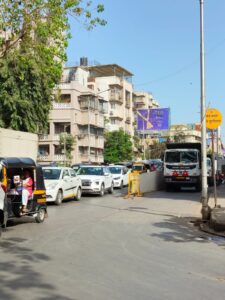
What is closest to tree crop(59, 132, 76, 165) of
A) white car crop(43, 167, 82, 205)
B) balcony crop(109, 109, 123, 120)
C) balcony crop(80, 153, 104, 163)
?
balcony crop(80, 153, 104, 163)

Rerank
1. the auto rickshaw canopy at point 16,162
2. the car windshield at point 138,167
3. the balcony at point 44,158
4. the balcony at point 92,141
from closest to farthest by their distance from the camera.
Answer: the auto rickshaw canopy at point 16,162 → the car windshield at point 138,167 → the balcony at point 44,158 → the balcony at point 92,141

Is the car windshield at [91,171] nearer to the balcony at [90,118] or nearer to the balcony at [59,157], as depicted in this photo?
the balcony at [59,157]

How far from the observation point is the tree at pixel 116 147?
253 feet

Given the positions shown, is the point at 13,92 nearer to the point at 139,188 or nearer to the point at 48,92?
the point at 48,92

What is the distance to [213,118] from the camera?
53.4 ft

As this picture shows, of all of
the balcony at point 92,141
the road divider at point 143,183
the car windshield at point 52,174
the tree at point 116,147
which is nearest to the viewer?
the car windshield at point 52,174

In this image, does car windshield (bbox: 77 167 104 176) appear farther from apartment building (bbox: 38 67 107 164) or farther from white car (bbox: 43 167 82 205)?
apartment building (bbox: 38 67 107 164)

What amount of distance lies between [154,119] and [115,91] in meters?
48.4

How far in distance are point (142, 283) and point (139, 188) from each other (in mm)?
20770

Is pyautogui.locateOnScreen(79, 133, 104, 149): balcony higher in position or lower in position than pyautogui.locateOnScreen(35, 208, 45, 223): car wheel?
higher

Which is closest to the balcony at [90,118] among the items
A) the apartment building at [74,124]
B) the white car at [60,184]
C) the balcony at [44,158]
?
the apartment building at [74,124]

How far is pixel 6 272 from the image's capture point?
786 cm

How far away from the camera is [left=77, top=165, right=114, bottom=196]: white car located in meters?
26.2

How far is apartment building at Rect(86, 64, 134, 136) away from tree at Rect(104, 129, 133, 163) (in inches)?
177
